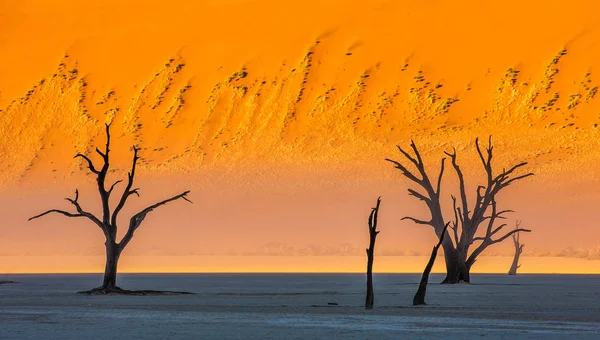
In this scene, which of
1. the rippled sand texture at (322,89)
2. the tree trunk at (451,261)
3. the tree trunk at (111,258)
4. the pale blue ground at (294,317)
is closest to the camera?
the pale blue ground at (294,317)

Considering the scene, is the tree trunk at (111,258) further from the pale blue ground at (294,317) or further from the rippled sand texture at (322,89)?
the rippled sand texture at (322,89)

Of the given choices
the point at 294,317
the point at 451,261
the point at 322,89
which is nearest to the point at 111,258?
the point at 294,317

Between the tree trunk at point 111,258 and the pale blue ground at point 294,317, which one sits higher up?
the tree trunk at point 111,258

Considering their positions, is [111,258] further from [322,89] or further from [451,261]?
[322,89]

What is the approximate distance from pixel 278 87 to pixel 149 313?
418ft

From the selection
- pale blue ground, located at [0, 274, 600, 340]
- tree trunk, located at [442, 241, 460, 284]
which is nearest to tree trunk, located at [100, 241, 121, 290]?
pale blue ground, located at [0, 274, 600, 340]

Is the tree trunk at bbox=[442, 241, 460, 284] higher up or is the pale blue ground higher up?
the tree trunk at bbox=[442, 241, 460, 284]

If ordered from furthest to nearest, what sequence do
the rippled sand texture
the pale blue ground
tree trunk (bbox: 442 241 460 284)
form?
1. the rippled sand texture
2. tree trunk (bbox: 442 241 460 284)
3. the pale blue ground

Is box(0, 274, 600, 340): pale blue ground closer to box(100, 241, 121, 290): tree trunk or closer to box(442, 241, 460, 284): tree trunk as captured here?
box(100, 241, 121, 290): tree trunk

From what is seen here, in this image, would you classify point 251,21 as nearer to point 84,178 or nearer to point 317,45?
point 317,45

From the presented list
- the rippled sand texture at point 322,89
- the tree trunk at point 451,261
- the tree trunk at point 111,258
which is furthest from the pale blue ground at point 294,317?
the rippled sand texture at point 322,89

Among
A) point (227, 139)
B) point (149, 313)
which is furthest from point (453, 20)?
point (149, 313)

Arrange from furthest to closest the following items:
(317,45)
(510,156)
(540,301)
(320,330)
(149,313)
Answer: (317,45) < (510,156) < (540,301) < (149,313) < (320,330)

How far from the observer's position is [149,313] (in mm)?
50750
